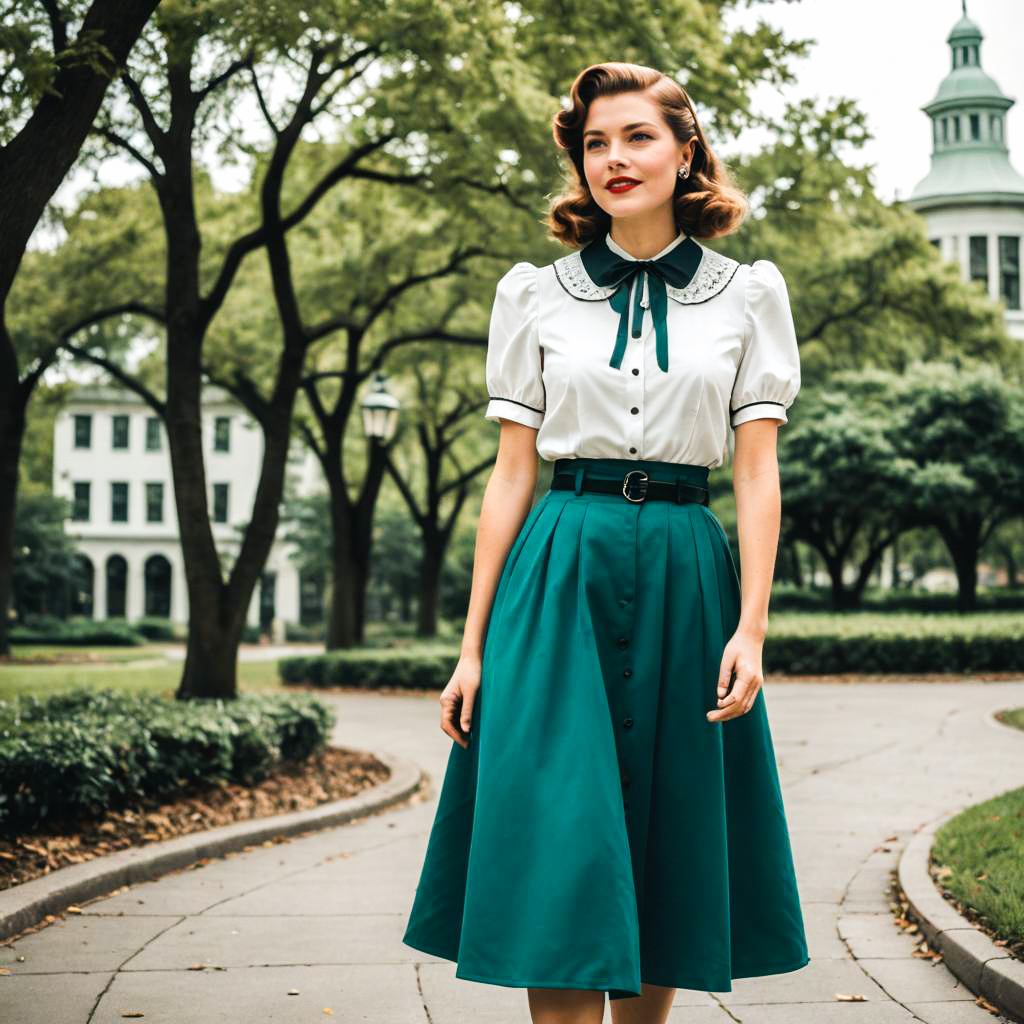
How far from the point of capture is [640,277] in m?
2.84

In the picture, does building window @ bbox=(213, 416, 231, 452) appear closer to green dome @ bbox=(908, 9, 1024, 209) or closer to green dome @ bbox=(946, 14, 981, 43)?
green dome @ bbox=(908, 9, 1024, 209)

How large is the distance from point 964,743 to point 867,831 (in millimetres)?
4642

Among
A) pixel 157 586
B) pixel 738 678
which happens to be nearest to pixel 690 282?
pixel 738 678

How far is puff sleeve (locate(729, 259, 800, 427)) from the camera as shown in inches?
108

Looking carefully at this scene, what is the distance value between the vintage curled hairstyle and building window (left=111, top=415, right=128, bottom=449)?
6088 centimetres

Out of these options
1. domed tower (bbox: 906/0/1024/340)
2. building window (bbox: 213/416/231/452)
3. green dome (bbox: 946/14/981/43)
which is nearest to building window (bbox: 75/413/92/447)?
building window (bbox: 213/416/231/452)

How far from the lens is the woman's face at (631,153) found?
278 cm

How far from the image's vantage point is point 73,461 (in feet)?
201

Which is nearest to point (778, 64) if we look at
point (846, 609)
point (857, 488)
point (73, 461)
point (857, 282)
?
point (857, 282)

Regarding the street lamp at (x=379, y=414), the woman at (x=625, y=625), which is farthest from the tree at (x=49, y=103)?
the street lamp at (x=379, y=414)

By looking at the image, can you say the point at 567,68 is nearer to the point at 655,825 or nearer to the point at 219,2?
the point at 219,2

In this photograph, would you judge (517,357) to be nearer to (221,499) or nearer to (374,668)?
(374,668)

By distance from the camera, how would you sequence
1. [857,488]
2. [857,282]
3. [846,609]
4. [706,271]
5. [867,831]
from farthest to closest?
1. [846,609]
2. [857,488]
3. [857,282]
4. [867,831]
5. [706,271]

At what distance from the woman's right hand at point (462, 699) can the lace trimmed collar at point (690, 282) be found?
819mm
